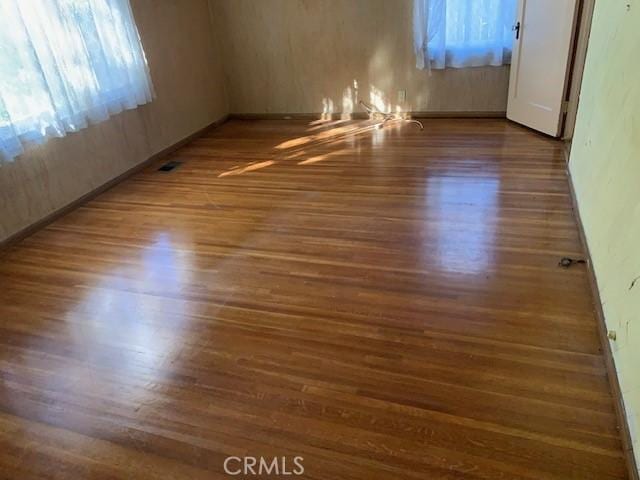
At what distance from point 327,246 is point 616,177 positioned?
1.45 meters

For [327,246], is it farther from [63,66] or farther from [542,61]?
[542,61]

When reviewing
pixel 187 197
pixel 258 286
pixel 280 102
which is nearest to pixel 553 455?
pixel 258 286

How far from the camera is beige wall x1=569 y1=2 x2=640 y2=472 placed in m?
1.55

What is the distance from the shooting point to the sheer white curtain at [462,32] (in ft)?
13.7

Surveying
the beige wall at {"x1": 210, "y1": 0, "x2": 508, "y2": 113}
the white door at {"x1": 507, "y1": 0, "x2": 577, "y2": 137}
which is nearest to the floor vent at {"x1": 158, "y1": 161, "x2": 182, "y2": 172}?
the beige wall at {"x1": 210, "y1": 0, "x2": 508, "y2": 113}

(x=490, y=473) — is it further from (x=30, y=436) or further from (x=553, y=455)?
(x=30, y=436)

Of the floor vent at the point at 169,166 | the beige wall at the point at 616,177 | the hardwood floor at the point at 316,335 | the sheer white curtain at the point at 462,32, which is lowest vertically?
the hardwood floor at the point at 316,335

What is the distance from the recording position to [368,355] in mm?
1871

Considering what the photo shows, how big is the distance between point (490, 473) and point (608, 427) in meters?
0.44

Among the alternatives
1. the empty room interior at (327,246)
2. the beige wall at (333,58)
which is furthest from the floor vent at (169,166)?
the beige wall at (333,58)

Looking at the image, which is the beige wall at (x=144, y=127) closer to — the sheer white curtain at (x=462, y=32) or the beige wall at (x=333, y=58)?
the beige wall at (x=333, y=58)

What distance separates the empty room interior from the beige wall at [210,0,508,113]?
0.03 metres

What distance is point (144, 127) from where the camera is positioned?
4.19m

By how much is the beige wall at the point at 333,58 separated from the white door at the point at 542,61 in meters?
0.38
